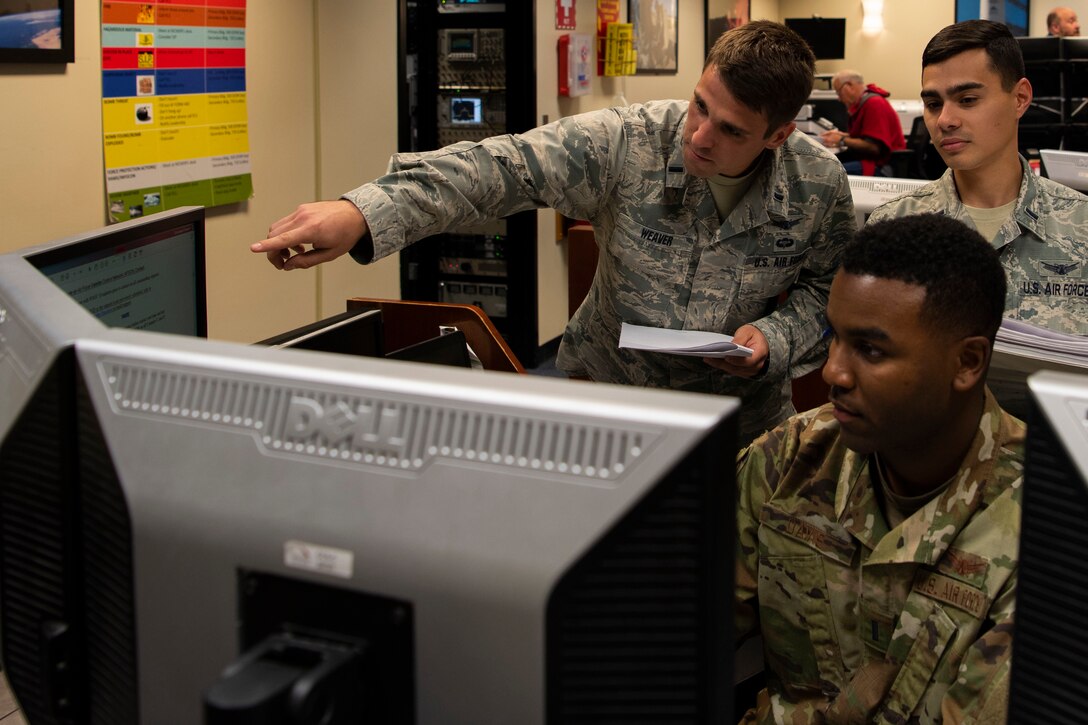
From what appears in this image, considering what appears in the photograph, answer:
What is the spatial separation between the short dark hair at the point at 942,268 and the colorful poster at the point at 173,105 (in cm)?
233

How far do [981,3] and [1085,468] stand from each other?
449 inches

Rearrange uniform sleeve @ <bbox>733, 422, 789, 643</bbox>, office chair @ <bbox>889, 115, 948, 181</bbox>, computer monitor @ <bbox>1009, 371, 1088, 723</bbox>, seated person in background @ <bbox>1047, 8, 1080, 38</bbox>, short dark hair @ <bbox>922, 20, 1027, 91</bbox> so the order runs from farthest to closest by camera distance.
Result: seated person in background @ <bbox>1047, 8, 1080, 38</bbox> < office chair @ <bbox>889, 115, 948, 181</bbox> < short dark hair @ <bbox>922, 20, 1027, 91</bbox> < uniform sleeve @ <bbox>733, 422, 789, 643</bbox> < computer monitor @ <bbox>1009, 371, 1088, 723</bbox>

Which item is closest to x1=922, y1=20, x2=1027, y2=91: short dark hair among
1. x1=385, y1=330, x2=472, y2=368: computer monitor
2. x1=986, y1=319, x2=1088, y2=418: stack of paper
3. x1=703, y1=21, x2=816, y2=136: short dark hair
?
x1=703, y1=21, x2=816, y2=136: short dark hair

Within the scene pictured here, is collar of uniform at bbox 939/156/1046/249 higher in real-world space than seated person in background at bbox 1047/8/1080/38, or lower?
lower

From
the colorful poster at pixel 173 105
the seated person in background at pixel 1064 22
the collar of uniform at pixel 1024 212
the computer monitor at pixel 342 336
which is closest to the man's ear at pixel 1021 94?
the collar of uniform at pixel 1024 212

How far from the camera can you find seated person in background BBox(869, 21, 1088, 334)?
193cm

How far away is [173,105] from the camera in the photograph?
10.4 feet

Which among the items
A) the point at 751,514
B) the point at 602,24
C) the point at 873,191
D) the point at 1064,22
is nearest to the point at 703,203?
the point at 751,514

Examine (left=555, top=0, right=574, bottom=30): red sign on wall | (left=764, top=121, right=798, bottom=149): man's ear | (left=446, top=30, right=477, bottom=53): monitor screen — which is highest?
(left=555, top=0, right=574, bottom=30): red sign on wall

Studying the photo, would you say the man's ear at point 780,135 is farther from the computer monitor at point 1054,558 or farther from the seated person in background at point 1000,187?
the computer monitor at point 1054,558

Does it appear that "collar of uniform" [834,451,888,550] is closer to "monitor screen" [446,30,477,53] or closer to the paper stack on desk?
the paper stack on desk

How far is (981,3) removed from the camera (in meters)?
10.7

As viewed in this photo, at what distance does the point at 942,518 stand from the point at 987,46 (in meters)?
1.24

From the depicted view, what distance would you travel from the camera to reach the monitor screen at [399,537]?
0.61 metres
